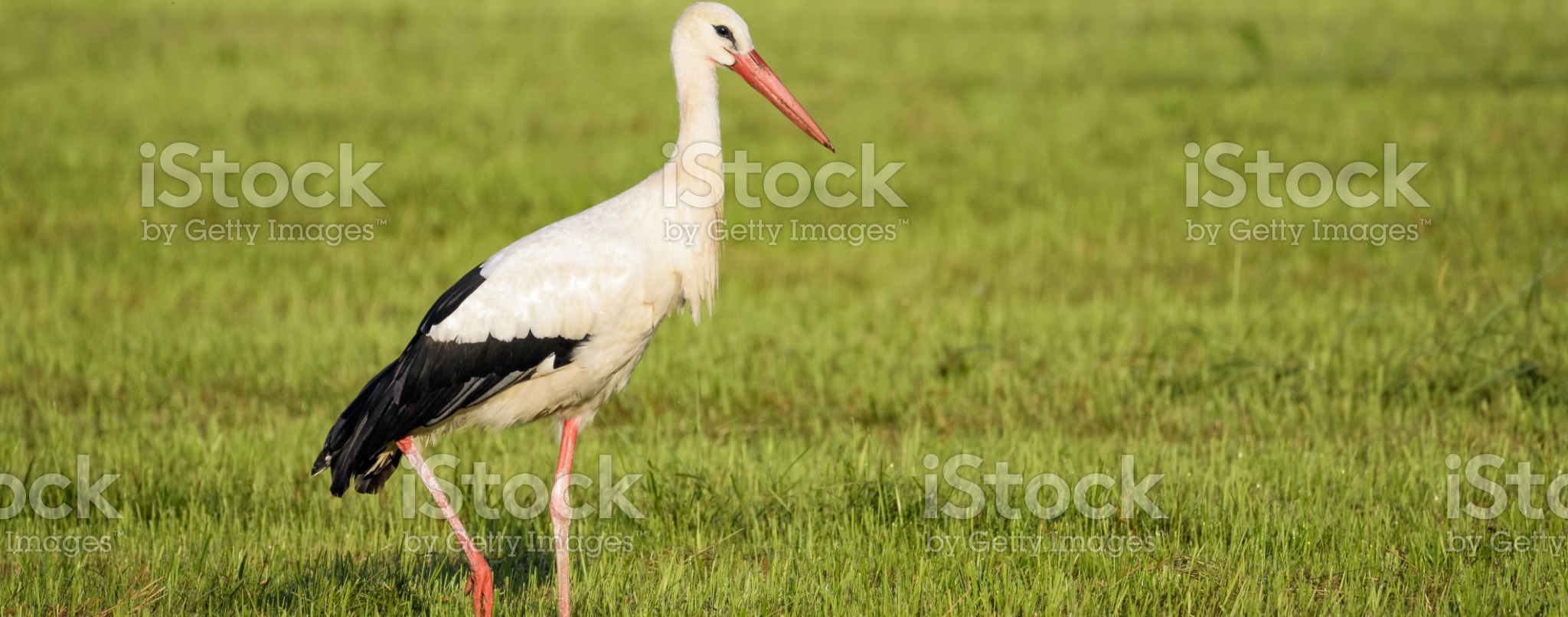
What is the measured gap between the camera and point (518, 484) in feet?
19.3

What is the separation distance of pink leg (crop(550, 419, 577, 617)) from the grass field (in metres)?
0.16

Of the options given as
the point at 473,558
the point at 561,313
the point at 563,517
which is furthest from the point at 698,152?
the point at 473,558

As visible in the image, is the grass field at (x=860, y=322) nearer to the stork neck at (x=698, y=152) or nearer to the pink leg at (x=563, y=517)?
the pink leg at (x=563, y=517)

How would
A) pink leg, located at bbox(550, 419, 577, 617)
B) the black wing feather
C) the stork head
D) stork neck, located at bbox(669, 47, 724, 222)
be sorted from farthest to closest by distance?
the stork head → stork neck, located at bbox(669, 47, 724, 222) → the black wing feather → pink leg, located at bbox(550, 419, 577, 617)

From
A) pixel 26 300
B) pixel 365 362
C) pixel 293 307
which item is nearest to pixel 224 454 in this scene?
pixel 365 362

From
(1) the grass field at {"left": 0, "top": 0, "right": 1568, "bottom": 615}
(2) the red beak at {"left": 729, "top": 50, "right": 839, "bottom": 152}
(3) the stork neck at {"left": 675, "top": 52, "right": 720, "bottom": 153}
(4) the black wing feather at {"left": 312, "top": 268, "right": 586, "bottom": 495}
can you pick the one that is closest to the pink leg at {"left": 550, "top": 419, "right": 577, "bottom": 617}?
(1) the grass field at {"left": 0, "top": 0, "right": 1568, "bottom": 615}

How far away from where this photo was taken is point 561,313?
4637mm

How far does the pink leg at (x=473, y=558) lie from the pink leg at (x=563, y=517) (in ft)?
0.66

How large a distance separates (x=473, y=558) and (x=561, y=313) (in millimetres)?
776

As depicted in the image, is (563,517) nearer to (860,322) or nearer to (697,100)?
(697,100)

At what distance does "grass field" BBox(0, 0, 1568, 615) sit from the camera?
4.77 metres

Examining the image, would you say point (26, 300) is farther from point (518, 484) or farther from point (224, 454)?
point (518, 484)

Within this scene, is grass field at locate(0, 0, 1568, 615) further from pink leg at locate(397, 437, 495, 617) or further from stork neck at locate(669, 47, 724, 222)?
stork neck at locate(669, 47, 724, 222)

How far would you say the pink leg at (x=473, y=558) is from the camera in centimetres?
436
